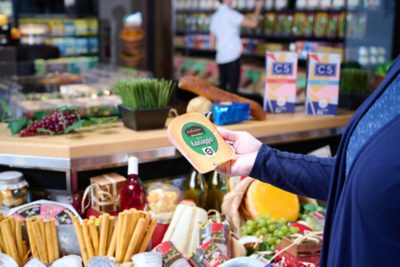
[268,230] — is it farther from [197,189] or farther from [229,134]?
[229,134]

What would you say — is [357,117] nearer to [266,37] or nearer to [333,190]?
[333,190]

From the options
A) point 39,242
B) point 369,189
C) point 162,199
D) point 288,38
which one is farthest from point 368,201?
point 288,38

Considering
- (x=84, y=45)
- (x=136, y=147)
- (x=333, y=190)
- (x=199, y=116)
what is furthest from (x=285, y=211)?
(x=84, y=45)

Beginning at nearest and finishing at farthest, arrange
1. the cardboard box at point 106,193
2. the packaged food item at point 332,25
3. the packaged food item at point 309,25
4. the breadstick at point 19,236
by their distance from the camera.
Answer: the breadstick at point 19,236 → the cardboard box at point 106,193 → the packaged food item at point 332,25 → the packaged food item at point 309,25

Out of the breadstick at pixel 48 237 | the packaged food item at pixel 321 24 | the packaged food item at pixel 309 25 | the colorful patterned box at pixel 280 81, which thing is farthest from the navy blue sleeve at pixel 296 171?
the packaged food item at pixel 309 25

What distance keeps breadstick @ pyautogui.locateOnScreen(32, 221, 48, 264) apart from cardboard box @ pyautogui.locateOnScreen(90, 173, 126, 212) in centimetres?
40

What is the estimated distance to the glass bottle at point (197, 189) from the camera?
114 inches

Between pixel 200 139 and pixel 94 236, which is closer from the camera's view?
pixel 200 139

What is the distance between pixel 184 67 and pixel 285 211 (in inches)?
309

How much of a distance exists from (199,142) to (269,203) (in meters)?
1.07

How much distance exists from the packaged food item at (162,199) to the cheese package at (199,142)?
837 millimetres

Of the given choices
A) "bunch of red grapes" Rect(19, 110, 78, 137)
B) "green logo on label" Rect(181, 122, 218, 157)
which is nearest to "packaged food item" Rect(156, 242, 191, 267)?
"green logo on label" Rect(181, 122, 218, 157)

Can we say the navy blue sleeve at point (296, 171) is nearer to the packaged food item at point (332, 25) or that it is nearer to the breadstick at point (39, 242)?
the breadstick at point (39, 242)

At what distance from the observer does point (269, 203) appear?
2.81 meters
